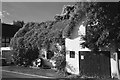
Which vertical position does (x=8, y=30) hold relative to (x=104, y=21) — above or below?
above

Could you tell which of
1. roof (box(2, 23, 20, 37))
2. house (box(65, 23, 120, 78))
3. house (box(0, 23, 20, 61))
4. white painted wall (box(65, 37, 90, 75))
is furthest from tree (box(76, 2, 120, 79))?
roof (box(2, 23, 20, 37))

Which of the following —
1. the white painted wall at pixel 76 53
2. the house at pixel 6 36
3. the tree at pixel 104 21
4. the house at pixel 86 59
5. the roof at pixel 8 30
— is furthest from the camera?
the roof at pixel 8 30

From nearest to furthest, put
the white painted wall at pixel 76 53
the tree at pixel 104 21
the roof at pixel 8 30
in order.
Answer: the tree at pixel 104 21, the white painted wall at pixel 76 53, the roof at pixel 8 30

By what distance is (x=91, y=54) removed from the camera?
1424 centimetres

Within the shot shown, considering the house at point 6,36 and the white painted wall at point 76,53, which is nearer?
the white painted wall at point 76,53

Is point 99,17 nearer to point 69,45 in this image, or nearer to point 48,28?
point 69,45

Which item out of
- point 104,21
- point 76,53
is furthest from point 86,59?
point 104,21

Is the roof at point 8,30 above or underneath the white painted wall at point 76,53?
above

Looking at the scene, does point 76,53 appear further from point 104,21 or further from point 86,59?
point 104,21

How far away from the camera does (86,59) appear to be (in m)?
14.6

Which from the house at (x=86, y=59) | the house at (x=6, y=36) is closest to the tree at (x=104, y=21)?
the house at (x=86, y=59)

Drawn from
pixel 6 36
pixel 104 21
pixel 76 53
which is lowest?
pixel 76 53

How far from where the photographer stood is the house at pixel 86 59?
1345 centimetres

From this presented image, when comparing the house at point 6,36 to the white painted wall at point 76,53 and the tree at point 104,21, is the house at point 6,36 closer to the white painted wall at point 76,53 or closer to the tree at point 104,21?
the white painted wall at point 76,53
